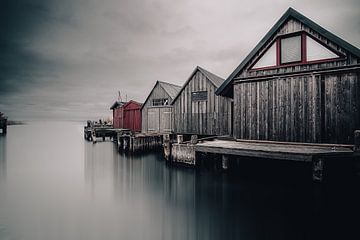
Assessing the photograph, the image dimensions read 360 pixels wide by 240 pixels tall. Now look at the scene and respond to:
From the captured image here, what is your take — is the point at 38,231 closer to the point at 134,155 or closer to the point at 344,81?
the point at 134,155

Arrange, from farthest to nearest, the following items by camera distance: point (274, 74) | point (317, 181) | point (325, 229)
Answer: point (274, 74)
point (317, 181)
point (325, 229)

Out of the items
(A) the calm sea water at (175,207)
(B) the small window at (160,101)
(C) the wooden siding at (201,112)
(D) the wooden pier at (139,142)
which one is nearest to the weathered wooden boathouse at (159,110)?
(B) the small window at (160,101)

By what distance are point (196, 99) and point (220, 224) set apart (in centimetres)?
1251

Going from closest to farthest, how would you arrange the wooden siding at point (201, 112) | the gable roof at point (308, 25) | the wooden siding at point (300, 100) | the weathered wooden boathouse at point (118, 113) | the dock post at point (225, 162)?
the gable roof at point (308, 25) < the wooden siding at point (300, 100) < the dock post at point (225, 162) < the wooden siding at point (201, 112) < the weathered wooden boathouse at point (118, 113)

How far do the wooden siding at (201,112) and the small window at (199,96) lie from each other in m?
0.26

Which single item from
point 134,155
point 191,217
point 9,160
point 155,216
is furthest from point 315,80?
point 9,160

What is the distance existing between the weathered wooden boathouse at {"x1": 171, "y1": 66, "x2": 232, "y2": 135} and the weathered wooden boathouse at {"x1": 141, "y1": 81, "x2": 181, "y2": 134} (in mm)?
3700

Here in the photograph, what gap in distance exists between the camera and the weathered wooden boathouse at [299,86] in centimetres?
826

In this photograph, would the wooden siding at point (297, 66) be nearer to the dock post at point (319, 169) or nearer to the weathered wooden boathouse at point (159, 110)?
the dock post at point (319, 169)

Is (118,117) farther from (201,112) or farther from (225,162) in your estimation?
(225,162)

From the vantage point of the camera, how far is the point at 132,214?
256 inches

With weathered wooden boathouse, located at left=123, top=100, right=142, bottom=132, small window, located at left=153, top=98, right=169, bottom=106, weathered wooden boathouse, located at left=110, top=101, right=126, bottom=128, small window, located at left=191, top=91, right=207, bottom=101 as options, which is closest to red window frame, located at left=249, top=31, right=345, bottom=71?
small window, located at left=191, top=91, right=207, bottom=101

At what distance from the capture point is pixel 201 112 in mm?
16766

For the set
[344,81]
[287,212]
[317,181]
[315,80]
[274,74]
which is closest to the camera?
[287,212]
